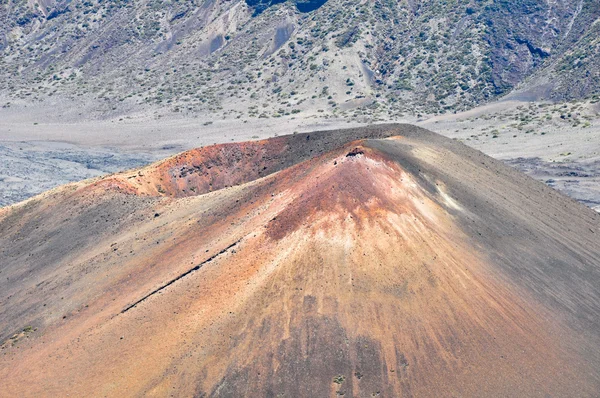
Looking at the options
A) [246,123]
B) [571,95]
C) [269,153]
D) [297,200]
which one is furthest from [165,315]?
[571,95]

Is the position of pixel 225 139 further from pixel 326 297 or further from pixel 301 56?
pixel 326 297

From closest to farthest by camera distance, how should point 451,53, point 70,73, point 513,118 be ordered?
point 513,118, point 451,53, point 70,73

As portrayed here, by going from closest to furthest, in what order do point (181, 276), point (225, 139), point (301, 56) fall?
point (181, 276)
point (225, 139)
point (301, 56)

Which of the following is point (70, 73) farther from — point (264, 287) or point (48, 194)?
point (264, 287)

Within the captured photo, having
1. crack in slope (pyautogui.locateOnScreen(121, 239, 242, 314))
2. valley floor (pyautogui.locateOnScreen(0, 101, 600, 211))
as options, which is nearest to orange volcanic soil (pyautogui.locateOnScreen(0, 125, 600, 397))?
crack in slope (pyautogui.locateOnScreen(121, 239, 242, 314))

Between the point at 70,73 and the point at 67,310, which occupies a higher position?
the point at 70,73

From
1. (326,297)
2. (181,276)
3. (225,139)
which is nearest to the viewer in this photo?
(326,297)

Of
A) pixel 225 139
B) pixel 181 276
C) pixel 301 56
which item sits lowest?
pixel 181 276

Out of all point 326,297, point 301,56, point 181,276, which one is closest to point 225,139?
point 301,56
